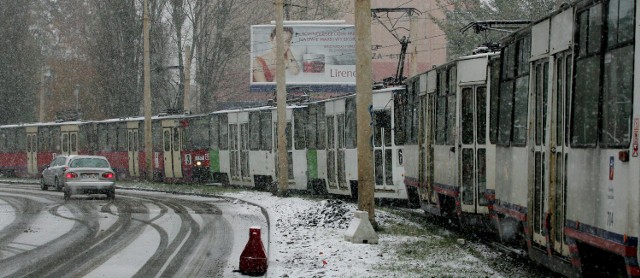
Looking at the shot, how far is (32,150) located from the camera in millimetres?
60000

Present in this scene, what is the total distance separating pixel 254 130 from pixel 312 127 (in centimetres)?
560

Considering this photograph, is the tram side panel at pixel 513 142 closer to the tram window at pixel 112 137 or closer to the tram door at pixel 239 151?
the tram door at pixel 239 151

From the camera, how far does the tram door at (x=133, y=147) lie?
2004 inches

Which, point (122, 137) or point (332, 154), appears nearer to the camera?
point (332, 154)

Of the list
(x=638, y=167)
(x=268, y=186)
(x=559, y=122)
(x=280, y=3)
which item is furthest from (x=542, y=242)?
(x=268, y=186)

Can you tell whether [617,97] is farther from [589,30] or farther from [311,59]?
[311,59]

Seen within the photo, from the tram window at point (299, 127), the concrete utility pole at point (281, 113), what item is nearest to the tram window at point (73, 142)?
the tram window at point (299, 127)

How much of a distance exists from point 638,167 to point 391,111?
18368 mm

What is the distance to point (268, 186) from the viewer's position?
38938 millimetres

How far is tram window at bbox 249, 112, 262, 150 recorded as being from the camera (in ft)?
128

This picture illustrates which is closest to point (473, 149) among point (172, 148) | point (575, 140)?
point (575, 140)

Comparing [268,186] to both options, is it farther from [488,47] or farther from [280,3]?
[488,47]

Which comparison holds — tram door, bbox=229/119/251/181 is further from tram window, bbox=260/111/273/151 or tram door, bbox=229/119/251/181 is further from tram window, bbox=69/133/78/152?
tram window, bbox=69/133/78/152

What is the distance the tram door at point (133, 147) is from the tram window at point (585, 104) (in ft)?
136
